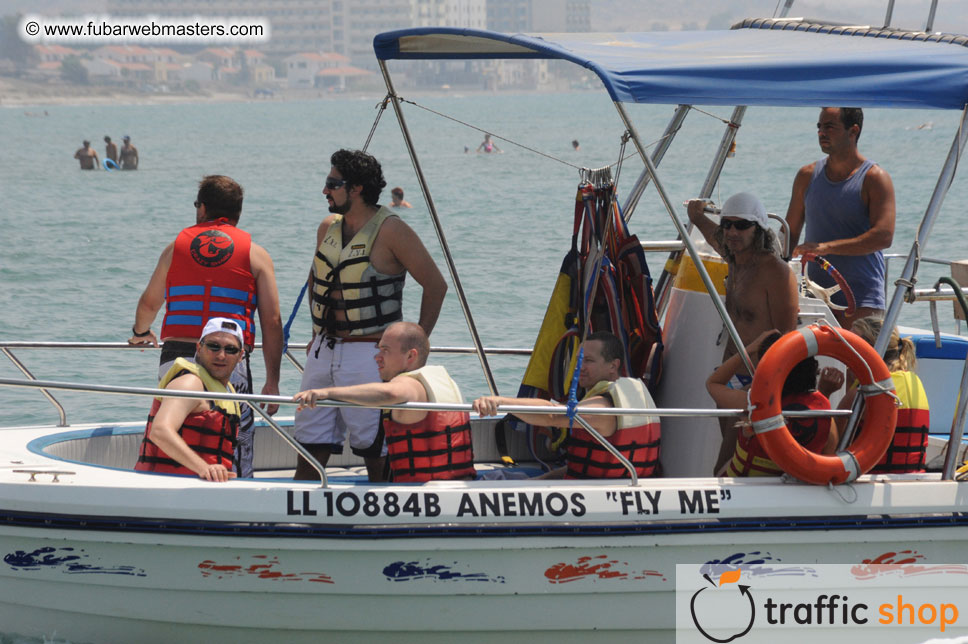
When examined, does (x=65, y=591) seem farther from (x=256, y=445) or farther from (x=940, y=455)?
(x=940, y=455)

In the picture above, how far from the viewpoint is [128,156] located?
41531 mm

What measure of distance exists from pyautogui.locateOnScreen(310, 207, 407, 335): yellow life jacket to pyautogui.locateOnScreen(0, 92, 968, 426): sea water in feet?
3.20

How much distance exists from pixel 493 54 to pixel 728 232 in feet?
4.82

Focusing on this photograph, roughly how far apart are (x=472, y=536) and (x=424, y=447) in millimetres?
415

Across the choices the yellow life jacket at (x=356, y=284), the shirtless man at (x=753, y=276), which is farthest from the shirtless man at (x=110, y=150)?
the shirtless man at (x=753, y=276)

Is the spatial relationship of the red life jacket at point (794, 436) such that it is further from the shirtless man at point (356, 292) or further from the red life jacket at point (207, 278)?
the red life jacket at point (207, 278)

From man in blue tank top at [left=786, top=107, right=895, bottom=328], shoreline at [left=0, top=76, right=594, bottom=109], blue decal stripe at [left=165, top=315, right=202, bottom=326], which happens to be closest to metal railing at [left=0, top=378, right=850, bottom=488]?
blue decal stripe at [left=165, top=315, right=202, bottom=326]

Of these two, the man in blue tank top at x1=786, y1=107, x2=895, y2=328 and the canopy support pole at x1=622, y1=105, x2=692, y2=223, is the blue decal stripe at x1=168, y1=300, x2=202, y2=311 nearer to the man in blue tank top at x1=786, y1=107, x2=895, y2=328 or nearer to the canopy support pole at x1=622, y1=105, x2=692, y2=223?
the canopy support pole at x1=622, y1=105, x2=692, y2=223

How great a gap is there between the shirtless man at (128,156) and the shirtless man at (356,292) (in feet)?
123

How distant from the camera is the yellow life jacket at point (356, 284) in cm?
543

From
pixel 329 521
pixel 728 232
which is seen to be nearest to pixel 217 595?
pixel 329 521

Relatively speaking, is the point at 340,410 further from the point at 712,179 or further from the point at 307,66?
the point at 307,66

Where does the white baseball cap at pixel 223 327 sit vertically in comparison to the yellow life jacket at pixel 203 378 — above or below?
above

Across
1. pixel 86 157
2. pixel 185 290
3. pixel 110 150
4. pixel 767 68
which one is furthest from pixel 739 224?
pixel 110 150
